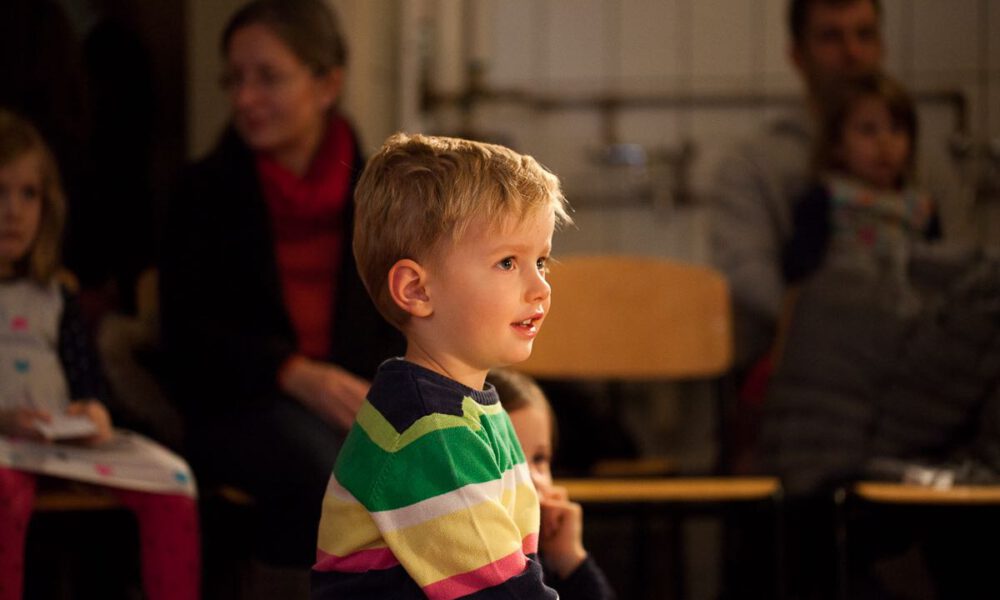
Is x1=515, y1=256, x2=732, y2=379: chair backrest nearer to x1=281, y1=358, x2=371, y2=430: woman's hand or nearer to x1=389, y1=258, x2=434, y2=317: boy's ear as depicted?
x1=281, y1=358, x2=371, y2=430: woman's hand

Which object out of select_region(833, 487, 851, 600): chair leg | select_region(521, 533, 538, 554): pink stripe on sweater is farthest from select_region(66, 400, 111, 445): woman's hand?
select_region(833, 487, 851, 600): chair leg

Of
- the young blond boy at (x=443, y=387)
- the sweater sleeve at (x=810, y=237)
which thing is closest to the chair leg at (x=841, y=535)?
the sweater sleeve at (x=810, y=237)

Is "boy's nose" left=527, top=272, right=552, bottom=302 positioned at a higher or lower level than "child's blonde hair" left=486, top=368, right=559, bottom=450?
higher

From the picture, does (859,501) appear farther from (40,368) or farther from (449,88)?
(449,88)

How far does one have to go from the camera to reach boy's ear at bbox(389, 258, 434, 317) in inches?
47.9

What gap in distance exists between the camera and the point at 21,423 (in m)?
1.75

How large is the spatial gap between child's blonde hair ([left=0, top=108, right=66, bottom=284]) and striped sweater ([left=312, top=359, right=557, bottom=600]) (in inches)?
36.8

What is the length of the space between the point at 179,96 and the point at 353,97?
47 cm

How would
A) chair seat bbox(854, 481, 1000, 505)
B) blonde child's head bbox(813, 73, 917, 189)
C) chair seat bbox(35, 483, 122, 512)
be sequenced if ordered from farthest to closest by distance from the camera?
blonde child's head bbox(813, 73, 917, 189) < chair seat bbox(854, 481, 1000, 505) < chair seat bbox(35, 483, 122, 512)

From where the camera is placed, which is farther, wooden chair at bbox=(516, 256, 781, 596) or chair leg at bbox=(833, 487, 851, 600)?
wooden chair at bbox=(516, 256, 781, 596)

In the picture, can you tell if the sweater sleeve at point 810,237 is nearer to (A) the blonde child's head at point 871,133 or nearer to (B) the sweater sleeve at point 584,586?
(A) the blonde child's head at point 871,133

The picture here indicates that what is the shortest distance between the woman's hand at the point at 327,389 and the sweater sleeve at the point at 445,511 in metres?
0.73

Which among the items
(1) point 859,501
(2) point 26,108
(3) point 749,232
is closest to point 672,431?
(3) point 749,232

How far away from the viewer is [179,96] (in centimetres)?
263
